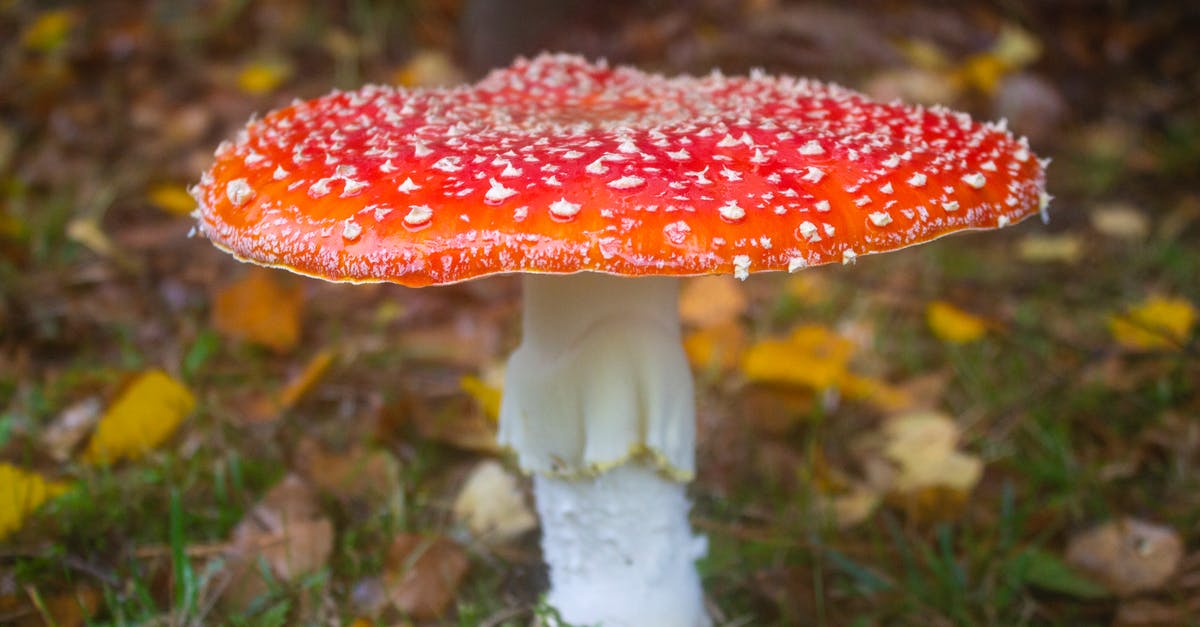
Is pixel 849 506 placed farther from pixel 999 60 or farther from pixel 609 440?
pixel 999 60

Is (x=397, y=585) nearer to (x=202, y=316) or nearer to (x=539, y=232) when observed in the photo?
(x=539, y=232)

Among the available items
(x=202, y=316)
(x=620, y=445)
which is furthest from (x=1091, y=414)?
(x=202, y=316)

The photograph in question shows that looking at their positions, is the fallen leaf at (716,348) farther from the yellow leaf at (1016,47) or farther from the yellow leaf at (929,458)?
the yellow leaf at (1016,47)

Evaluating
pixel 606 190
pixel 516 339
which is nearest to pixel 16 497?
pixel 606 190

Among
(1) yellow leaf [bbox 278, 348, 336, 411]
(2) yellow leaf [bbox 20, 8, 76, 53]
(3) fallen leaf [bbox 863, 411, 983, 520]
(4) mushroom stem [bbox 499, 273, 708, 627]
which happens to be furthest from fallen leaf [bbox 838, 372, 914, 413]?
(2) yellow leaf [bbox 20, 8, 76, 53]

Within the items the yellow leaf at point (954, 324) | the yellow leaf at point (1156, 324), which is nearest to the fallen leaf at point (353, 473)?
the yellow leaf at point (954, 324)

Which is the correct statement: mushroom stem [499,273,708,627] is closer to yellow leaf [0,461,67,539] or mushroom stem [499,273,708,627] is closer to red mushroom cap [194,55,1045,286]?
red mushroom cap [194,55,1045,286]
